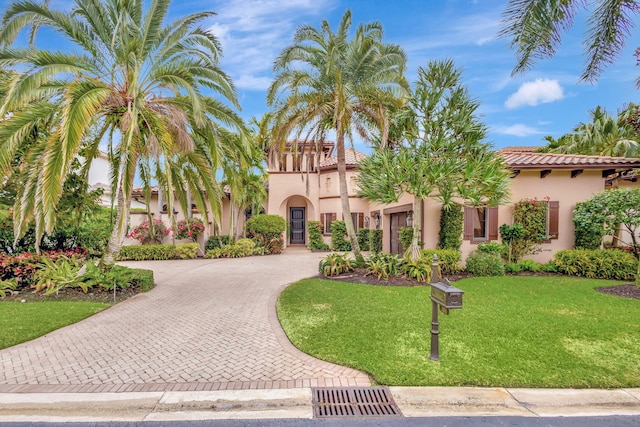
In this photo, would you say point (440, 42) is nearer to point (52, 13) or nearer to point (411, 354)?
point (411, 354)

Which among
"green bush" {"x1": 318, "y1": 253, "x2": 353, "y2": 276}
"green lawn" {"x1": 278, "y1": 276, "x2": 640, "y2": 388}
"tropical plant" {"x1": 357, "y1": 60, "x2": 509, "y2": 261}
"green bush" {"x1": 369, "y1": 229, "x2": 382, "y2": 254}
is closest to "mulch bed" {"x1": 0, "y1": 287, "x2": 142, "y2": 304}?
"green lawn" {"x1": 278, "y1": 276, "x2": 640, "y2": 388}

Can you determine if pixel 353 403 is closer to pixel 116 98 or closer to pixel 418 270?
pixel 418 270

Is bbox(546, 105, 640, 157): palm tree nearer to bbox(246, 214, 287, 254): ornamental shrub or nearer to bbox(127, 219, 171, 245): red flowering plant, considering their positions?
bbox(246, 214, 287, 254): ornamental shrub

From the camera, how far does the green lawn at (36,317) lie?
5.76 m

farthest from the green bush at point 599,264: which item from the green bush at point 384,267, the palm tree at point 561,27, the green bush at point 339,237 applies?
the green bush at point 339,237

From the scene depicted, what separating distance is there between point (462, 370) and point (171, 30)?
10.3m

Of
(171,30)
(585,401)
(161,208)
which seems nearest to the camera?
(585,401)

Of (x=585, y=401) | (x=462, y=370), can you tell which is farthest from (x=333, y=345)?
(x=585, y=401)

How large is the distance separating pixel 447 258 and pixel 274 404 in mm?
9508

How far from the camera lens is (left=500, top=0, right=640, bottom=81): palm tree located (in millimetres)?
6395

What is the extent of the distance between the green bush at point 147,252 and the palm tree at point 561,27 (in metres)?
17.3

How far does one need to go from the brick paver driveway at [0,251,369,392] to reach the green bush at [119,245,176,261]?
9.35m

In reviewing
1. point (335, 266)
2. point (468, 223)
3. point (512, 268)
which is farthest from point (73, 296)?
point (512, 268)

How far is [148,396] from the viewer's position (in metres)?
3.80
